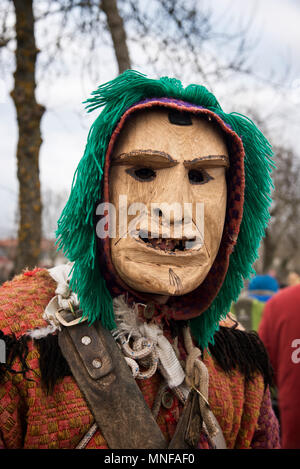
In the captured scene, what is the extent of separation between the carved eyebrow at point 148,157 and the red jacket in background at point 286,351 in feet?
4.52

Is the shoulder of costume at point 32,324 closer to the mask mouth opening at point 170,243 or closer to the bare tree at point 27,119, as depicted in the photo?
the mask mouth opening at point 170,243

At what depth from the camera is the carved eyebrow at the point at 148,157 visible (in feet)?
4.77

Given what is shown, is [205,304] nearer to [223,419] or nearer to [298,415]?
[223,419]

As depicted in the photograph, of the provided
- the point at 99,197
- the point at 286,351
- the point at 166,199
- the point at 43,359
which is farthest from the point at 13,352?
the point at 286,351

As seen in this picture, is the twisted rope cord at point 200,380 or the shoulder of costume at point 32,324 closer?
the shoulder of costume at point 32,324

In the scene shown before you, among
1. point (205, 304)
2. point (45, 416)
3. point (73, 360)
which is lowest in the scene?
point (45, 416)

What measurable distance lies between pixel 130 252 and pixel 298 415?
1461mm

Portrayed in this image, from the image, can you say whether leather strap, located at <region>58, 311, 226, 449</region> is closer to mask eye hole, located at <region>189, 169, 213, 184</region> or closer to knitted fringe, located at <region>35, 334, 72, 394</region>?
knitted fringe, located at <region>35, 334, 72, 394</region>

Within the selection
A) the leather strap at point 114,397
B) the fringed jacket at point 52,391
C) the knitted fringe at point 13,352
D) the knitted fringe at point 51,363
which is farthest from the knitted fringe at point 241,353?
the knitted fringe at point 13,352

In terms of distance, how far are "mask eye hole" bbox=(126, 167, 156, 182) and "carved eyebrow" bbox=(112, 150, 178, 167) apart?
0.12 ft

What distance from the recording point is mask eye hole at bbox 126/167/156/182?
1.50 m
